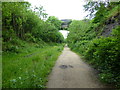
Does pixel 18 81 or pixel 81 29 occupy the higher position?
pixel 81 29

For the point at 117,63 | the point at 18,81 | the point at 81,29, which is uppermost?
the point at 81,29

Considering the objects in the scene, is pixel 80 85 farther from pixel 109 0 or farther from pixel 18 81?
pixel 109 0

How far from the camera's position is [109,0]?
4773 mm

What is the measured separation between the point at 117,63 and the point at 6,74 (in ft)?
16.7

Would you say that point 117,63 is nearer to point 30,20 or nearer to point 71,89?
point 71,89

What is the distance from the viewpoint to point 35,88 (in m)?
3.30

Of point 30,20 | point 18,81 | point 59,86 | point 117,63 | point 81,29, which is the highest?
point 30,20

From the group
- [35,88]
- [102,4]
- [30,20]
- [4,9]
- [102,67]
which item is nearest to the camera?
[35,88]

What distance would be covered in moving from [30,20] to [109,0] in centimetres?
1738

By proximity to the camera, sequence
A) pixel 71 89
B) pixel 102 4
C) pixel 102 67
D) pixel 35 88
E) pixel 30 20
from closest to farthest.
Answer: pixel 35 88
pixel 71 89
pixel 102 4
pixel 102 67
pixel 30 20

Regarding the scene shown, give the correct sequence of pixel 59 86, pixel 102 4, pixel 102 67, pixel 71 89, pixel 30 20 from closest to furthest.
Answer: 1. pixel 71 89
2. pixel 59 86
3. pixel 102 4
4. pixel 102 67
5. pixel 30 20

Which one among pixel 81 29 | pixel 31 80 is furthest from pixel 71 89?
pixel 81 29

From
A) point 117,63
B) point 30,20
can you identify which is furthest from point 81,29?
point 117,63

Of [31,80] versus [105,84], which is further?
[105,84]
